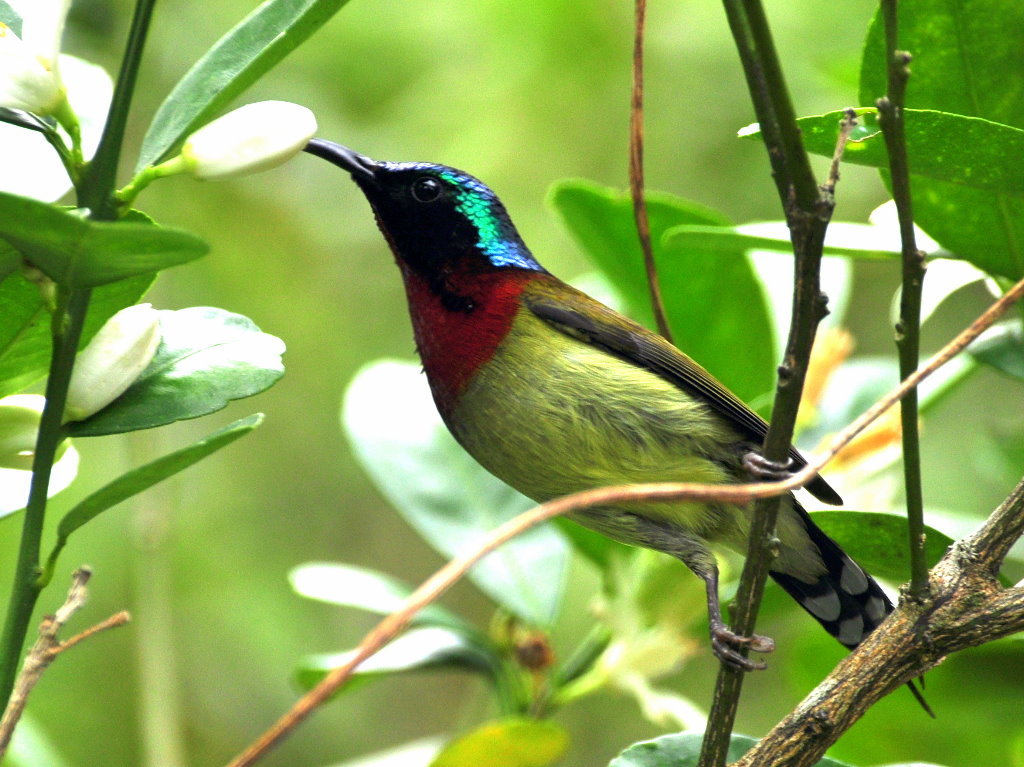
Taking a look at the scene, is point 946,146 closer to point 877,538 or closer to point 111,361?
point 877,538

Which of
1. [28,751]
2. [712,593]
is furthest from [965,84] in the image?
[28,751]

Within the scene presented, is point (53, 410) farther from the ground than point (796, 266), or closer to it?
closer to it

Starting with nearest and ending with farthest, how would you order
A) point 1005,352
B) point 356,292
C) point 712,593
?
point 1005,352 < point 712,593 < point 356,292

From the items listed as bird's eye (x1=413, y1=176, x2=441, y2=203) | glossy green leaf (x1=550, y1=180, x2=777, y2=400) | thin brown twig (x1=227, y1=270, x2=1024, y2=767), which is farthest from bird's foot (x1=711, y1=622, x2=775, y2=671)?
bird's eye (x1=413, y1=176, x2=441, y2=203)

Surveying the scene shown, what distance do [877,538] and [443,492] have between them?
147cm

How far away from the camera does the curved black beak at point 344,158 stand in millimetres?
2805

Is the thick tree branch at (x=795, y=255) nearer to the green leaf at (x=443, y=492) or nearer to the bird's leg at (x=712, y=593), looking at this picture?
the bird's leg at (x=712, y=593)

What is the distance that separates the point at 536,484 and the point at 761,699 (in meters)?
3.68

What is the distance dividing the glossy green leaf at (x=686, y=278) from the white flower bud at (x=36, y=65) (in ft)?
5.46

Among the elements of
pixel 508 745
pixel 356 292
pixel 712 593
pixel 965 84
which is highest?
pixel 965 84

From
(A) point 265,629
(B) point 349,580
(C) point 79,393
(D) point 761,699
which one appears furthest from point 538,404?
(D) point 761,699

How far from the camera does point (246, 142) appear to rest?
155 centimetres

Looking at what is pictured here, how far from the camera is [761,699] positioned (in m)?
5.93

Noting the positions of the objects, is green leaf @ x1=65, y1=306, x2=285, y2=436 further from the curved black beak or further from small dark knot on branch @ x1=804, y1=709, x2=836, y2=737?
the curved black beak
